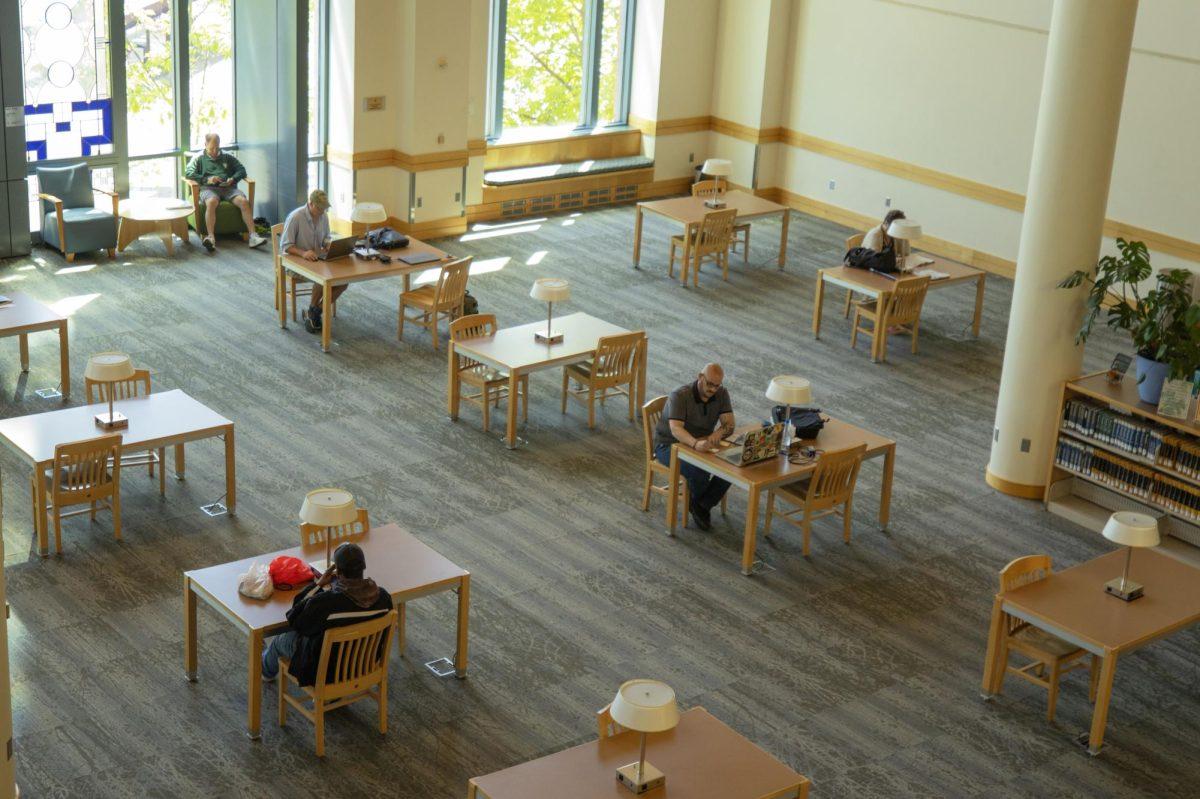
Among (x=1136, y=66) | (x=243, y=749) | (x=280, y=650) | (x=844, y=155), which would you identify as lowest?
(x=243, y=749)

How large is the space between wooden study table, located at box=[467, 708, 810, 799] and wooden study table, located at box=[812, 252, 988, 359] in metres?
7.98

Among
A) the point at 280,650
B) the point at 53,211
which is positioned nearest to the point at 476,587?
the point at 280,650

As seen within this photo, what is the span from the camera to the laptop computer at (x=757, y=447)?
1032cm

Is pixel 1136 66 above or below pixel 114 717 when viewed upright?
above

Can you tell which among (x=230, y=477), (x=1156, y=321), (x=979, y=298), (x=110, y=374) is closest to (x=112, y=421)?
(x=110, y=374)

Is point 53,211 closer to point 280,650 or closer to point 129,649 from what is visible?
point 129,649

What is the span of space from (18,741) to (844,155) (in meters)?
13.8

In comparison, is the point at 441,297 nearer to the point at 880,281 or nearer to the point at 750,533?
the point at 880,281

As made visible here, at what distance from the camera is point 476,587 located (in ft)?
32.6

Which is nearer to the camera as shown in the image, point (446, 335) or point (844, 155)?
point (446, 335)

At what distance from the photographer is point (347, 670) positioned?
26.0ft

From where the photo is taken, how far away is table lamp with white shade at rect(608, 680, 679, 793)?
627 cm

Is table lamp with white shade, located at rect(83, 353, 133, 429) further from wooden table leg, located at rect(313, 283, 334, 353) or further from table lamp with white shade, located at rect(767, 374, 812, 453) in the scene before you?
table lamp with white shade, located at rect(767, 374, 812, 453)

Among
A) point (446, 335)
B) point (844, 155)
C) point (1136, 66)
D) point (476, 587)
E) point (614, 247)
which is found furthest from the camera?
point (844, 155)
